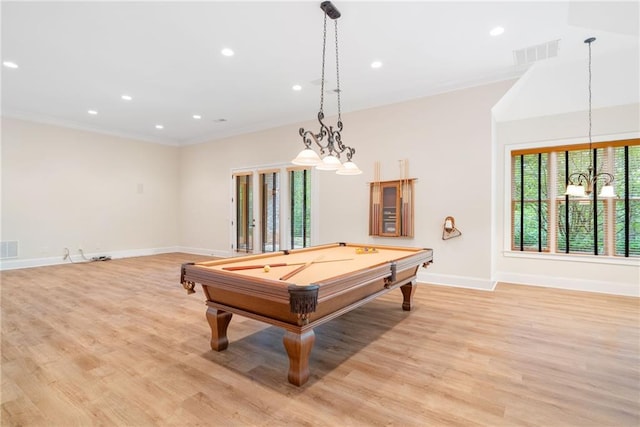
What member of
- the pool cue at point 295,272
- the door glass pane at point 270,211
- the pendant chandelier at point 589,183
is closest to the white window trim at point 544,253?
the pendant chandelier at point 589,183

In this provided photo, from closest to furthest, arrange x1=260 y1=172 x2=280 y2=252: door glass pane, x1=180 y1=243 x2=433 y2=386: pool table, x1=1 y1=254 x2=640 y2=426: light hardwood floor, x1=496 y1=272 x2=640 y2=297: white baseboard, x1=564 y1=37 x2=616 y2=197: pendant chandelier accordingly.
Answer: x1=1 y1=254 x2=640 y2=426: light hardwood floor < x1=180 y1=243 x2=433 y2=386: pool table < x1=564 y1=37 x2=616 y2=197: pendant chandelier < x1=496 y1=272 x2=640 y2=297: white baseboard < x1=260 y1=172 x2=280 y2=252: door glass pane

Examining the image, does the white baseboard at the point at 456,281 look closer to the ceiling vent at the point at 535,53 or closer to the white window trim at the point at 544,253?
the white window trim at the point at 544,253

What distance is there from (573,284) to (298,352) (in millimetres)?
5010

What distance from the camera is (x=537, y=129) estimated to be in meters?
5.21

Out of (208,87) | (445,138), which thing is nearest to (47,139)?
(208,87)

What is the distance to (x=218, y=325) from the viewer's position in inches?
104

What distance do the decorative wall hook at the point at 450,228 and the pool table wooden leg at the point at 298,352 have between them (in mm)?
3570

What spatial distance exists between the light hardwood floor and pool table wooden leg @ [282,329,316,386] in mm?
76

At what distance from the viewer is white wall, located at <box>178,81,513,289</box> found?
4793mm

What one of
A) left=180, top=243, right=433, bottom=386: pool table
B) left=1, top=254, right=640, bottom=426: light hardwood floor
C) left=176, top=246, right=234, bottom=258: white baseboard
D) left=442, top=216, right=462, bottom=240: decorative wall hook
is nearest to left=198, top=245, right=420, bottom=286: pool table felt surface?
left=180, top=243, right=433, bottom=386: pool table

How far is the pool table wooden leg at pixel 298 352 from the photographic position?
6.86 ft

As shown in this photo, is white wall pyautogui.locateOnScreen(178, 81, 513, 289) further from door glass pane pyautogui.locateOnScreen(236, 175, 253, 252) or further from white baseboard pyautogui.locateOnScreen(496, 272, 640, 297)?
door glass pane pyautogui.locateOnScreen(236, 175, 253, 252)

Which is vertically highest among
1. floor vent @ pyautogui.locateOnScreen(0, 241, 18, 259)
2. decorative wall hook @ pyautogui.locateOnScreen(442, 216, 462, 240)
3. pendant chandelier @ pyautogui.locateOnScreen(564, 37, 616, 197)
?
pendant chandelier @ pyautogui.locateOnScreen(564, 37, 616, 197)

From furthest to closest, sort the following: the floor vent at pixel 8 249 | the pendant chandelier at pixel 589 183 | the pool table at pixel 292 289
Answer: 1. the floor vent at pixel 8 249
2. the pendant chandelier at pixel 589 183
3. the pool table at pixel 292 289
